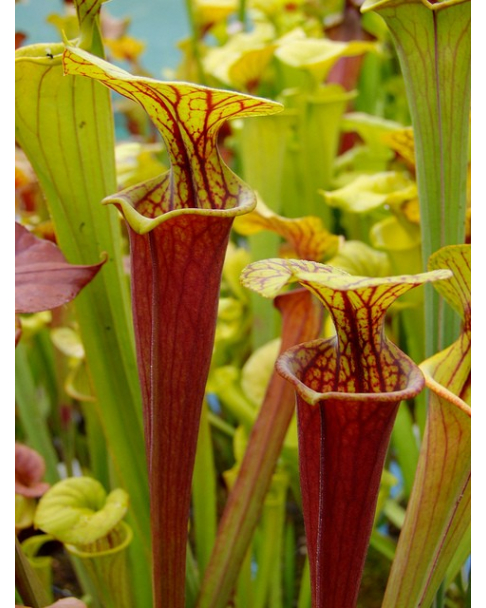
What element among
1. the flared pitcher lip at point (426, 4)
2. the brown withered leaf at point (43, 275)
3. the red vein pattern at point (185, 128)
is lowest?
the brown withered leaf at point (43, 275)

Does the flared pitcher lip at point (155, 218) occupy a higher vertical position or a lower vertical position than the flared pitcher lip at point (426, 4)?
lower

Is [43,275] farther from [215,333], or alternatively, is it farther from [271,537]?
[271,537]

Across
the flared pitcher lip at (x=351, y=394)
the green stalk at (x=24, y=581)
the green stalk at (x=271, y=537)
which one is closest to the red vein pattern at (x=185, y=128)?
the flared pitcher lip at (x=351, y=394)

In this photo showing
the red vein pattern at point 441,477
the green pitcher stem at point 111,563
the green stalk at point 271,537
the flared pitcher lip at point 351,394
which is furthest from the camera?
the green stalk at point 271,537

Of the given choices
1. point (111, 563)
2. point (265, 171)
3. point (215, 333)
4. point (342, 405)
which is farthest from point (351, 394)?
point (265, 171)

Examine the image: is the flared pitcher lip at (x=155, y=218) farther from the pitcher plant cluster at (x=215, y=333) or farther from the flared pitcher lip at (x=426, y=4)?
the flared pitcher lip at (x=426, y=4)

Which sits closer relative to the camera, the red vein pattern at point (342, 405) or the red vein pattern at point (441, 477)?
the red vein pattern at point (342, 405)
